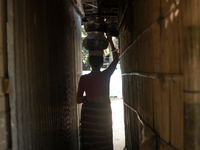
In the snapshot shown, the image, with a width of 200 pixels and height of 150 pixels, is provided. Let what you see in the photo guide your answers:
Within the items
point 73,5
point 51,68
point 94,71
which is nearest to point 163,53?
point 51,68

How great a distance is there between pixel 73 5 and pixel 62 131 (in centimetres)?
242

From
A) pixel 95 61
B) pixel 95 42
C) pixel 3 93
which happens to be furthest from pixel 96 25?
pixel 3 93

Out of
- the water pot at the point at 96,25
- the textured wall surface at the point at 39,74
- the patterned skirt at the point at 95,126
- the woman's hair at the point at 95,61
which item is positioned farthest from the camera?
the water pot at the point at 96,25

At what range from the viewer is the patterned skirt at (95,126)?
2811 millimetres

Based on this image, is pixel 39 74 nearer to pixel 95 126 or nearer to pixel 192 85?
pixel 95 126

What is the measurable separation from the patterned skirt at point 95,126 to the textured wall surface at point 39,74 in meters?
0.34

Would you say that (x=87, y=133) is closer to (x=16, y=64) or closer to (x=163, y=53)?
(x=16, y=64)

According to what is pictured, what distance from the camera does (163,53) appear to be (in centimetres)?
130

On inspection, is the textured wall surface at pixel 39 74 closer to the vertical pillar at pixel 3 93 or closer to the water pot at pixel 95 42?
the vertical pillar at pixel 3 93

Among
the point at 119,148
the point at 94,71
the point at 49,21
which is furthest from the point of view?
the point at 119,148

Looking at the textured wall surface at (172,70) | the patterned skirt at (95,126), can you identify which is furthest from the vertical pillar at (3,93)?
the patterned skirt at (95,126)

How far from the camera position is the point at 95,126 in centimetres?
281

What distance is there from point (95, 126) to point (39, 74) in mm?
1304

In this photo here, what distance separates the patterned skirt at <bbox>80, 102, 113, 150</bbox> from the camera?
281 cm
